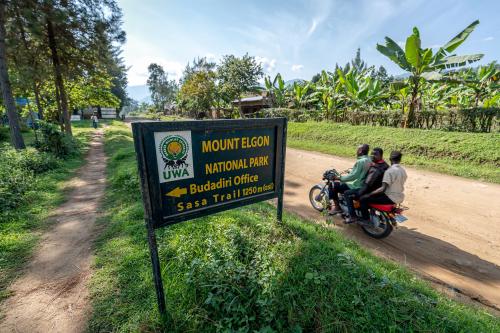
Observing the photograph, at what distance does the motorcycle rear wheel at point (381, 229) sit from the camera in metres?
Result: 4.14

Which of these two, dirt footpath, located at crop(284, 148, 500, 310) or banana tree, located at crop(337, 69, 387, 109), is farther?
banana tree, located at crop(337, 69, 387, 109)

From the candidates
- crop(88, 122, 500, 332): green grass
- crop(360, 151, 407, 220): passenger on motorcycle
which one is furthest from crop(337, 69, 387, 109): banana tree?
crop(88, 122, 500, 332): green grass

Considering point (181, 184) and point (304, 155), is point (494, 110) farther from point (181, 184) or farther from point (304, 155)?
point (181, 184)

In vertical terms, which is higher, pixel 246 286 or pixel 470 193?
pixel 246 286

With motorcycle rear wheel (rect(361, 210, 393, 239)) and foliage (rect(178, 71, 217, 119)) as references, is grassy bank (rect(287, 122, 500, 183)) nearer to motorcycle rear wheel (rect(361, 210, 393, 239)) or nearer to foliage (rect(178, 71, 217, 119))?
motorcycle rear wheel (rect(361, 210, 393, 239))

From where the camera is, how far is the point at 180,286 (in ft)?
8.14

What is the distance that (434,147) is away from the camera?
9.12 metres

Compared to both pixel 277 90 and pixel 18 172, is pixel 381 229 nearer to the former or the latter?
pixel 18 172

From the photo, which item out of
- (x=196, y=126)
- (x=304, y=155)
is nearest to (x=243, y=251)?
(x=196, y=126)

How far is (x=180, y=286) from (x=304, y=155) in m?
9.41

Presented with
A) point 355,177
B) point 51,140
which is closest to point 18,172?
point 51,140

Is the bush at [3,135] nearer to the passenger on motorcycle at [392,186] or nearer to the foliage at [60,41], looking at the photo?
the foliage at [60,41]

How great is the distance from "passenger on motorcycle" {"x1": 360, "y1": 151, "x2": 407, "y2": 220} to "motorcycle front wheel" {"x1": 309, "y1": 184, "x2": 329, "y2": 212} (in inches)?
43.3

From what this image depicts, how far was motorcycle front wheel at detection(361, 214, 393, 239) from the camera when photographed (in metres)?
4.14
